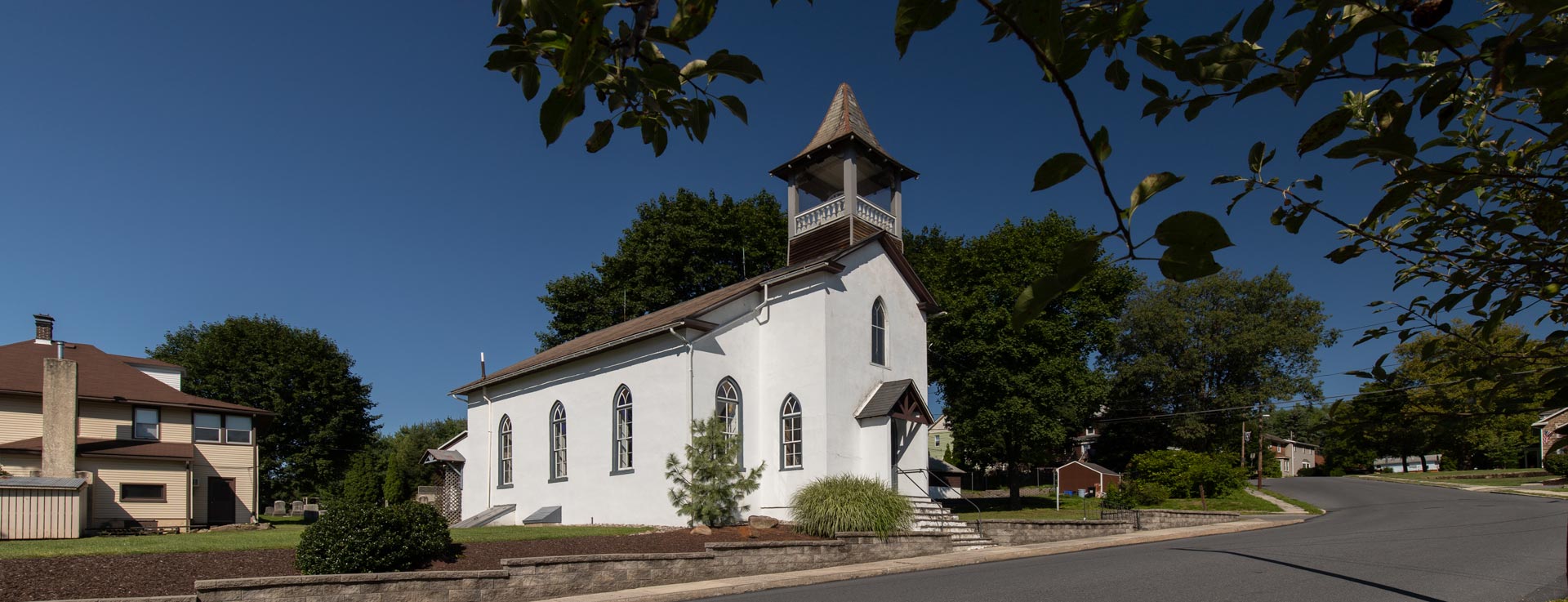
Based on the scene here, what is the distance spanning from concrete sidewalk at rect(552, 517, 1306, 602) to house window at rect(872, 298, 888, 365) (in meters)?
6.10

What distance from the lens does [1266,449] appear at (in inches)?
2778

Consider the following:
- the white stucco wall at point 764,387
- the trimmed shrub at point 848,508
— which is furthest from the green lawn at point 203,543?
the trimmed shrub at point 848,508

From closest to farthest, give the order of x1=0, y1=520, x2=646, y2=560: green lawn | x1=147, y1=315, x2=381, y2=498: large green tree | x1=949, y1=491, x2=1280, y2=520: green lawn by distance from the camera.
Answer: x1=0, y1=520, x2=646, y2=560: green lawn < x1=949, y1=491, x2=1280, y2=520: green lawn < x1=147, y1=315, x2=381, y2=498: large green tree

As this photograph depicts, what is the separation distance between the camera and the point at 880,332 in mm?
23672

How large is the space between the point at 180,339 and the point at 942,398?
4896cm

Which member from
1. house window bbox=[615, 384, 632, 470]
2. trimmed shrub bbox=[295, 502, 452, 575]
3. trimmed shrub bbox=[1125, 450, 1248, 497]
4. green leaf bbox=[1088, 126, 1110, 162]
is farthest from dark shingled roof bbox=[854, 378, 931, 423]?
green leaf bbox=[1088, 126, 1110, 162]

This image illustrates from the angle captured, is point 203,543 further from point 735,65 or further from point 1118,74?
point 1118,74

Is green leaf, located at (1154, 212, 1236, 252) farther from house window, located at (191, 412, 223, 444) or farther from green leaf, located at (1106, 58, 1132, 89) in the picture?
house window, located at (191, 412, 223, 444)

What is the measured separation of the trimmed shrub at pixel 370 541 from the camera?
40.0 ft

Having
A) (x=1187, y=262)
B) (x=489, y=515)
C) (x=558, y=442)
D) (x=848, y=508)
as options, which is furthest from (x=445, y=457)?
(x=1187, y=262)

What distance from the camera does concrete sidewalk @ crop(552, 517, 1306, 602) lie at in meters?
12.7

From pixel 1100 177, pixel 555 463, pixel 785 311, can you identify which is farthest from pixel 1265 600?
pixel 555 463

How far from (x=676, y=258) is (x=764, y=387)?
18381 millimetres

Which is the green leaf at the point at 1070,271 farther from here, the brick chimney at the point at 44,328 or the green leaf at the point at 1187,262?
the brick chimney at the point at 44,328
